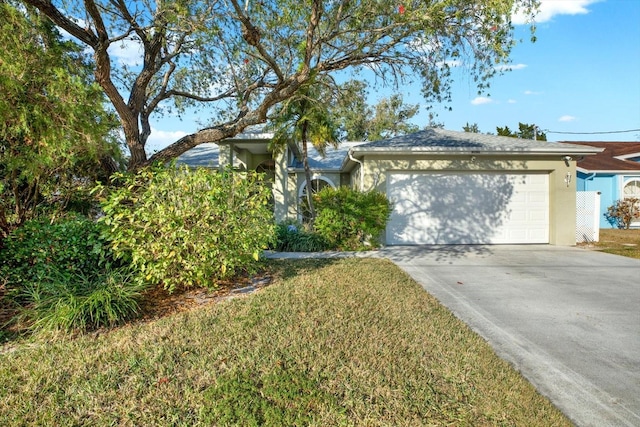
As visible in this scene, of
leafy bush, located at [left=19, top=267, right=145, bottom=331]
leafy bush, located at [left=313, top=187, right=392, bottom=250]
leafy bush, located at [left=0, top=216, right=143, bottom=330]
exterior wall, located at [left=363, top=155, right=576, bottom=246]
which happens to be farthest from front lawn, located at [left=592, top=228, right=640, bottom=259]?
leafy bush, located at [left=0, top=216, right=143, bottom=330]

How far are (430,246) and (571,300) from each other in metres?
5.55

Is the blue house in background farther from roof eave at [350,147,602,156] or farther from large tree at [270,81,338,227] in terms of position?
large tree at [270,81,338,227]

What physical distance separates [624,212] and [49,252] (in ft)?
70.1

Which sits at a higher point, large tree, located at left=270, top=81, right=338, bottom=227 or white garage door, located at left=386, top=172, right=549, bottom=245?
large tree, located at left=270, top=81, right=338, bottom=227

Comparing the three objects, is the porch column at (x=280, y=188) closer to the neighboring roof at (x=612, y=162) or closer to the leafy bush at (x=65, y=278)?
the leafy bush at (x=65, y=278)

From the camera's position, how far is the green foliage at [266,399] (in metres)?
2.29

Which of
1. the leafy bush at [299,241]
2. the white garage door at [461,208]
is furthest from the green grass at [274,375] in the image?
the white garage door at [461,208]

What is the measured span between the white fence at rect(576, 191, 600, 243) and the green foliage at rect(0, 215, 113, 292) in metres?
13.8

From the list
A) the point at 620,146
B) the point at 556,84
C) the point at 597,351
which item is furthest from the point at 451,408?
the point at 620,146

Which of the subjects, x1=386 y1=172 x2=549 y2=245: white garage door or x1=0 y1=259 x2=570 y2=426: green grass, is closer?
x1=0 y1=259 x2=570 y2=426: green grass

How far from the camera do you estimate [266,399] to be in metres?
2.50

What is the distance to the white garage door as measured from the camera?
10.9 metres

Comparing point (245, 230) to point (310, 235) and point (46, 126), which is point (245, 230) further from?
point (310, 235)

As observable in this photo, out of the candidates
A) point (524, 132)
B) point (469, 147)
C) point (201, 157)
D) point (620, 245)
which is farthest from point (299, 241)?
point (524, 132)
